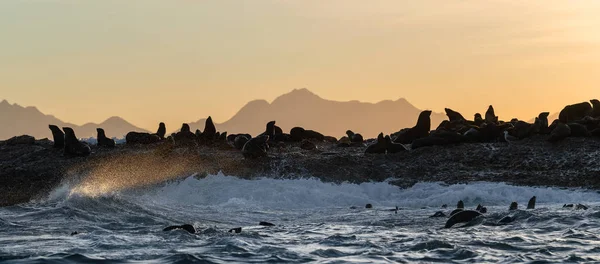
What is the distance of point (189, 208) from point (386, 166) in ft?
33.0

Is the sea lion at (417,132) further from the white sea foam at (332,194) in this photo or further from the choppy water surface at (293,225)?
the choppy water surface at (293,225)

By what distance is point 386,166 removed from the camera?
34.4m

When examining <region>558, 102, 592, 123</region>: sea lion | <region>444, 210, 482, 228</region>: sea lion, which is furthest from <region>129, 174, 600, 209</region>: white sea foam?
<region>558, 102, 592, 123</region>: sea lion

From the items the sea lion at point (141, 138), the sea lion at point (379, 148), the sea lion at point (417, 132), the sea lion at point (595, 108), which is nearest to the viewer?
the sea lion at point (379, 148)

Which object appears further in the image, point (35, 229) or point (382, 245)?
point (35, 229)

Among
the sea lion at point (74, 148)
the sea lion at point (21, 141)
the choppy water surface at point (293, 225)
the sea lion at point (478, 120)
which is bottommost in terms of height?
the choppy water surface at point (293, 225)

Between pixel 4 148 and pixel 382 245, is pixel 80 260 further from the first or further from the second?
pixel 4 148

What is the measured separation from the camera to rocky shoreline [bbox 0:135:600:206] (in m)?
32.0

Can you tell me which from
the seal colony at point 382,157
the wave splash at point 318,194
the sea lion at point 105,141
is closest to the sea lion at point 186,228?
the wave splash at point 318,194

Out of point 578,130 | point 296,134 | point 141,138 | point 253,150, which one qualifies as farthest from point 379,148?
point 141,138

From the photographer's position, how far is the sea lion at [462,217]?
66.6ft

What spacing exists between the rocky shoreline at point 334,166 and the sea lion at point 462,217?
1041 centimetres

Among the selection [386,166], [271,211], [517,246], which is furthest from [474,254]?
[386,166]

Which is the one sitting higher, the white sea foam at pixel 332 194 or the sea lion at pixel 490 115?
the sea lion at pixel 490 115
